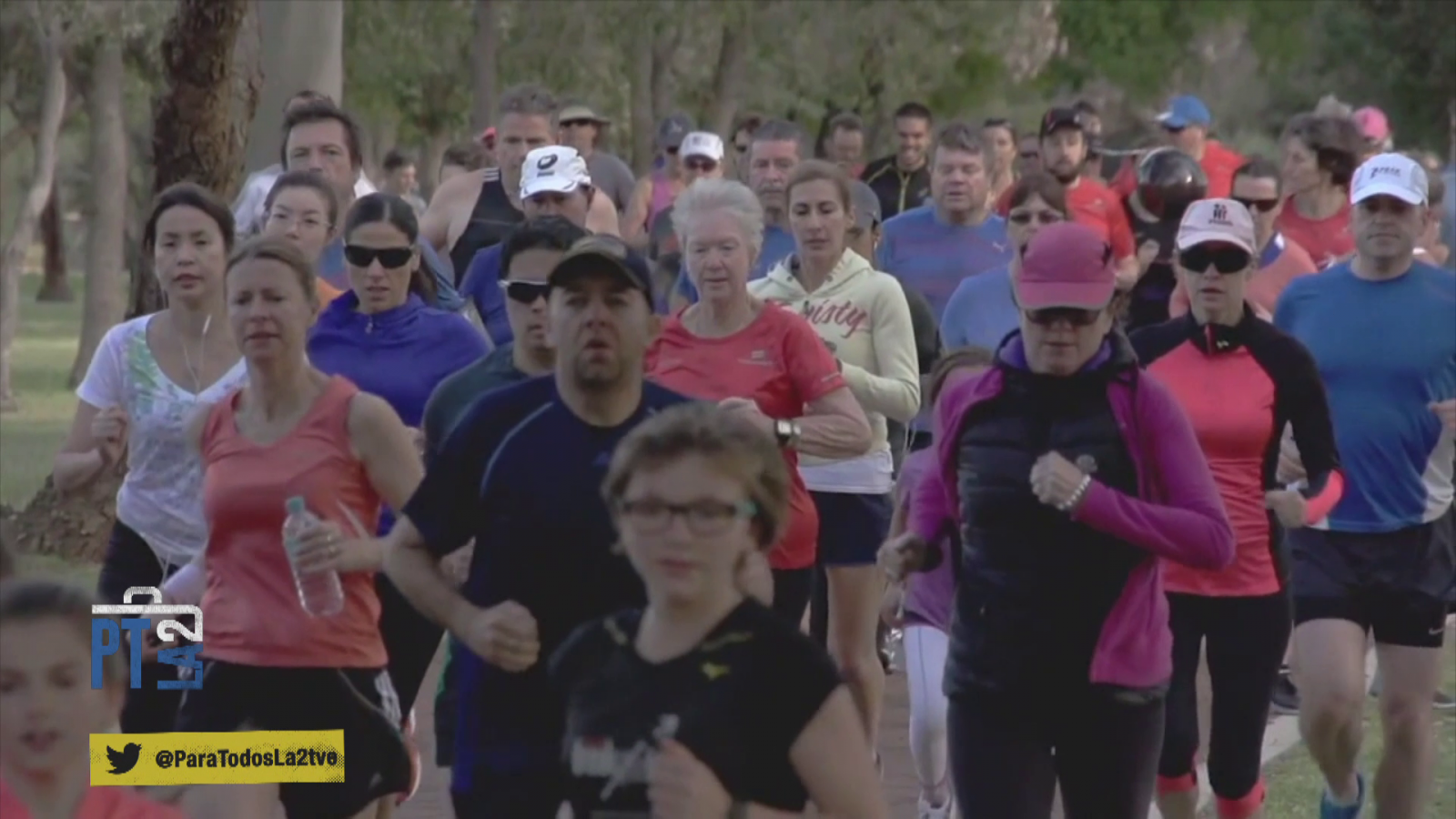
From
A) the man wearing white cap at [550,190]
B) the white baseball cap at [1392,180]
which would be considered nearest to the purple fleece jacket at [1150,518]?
the white baseball cap at [1392,180]

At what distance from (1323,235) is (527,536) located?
7.57 metres

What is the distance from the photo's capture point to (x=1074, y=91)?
5772 cm

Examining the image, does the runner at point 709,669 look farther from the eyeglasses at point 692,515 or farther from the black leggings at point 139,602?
the black leggings at point 139,602

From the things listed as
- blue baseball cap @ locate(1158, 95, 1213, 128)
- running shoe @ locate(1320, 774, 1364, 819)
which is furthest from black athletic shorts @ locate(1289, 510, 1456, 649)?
blue baseball cap @ locate(1158, 95, 1213, 128)

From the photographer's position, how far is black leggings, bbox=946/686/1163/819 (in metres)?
6.48

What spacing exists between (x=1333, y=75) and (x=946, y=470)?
45.9 metres

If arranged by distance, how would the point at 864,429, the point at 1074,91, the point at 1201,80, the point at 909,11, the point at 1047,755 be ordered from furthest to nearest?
the point at 1201,80
the point at 1074,91
the point at 909,11
the point at 864,429
the point at 1047,755

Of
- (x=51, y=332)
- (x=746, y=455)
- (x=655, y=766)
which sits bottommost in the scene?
(x=51, y=332)

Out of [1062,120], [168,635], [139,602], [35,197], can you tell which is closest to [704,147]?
[1062,120]

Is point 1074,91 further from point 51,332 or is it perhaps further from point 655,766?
point 655,766

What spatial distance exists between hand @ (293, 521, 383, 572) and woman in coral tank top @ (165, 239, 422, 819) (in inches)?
0.4

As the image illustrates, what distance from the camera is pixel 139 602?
7.37 metres

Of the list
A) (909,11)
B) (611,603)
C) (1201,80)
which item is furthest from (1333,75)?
(611,603)

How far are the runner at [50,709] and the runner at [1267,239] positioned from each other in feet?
22.7
